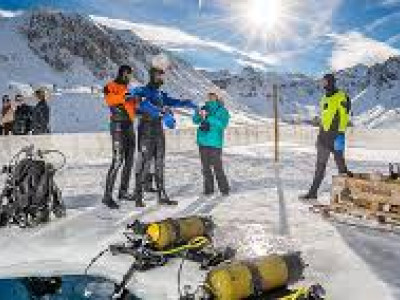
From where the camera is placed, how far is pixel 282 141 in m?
32.8

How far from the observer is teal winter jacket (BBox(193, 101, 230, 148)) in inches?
526

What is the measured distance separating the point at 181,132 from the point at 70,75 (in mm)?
68621

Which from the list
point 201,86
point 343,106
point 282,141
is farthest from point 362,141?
point 201,86

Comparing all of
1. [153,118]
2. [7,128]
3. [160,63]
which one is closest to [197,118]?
[153,118]

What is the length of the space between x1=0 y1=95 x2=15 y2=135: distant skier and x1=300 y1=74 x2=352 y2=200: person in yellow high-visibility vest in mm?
10486

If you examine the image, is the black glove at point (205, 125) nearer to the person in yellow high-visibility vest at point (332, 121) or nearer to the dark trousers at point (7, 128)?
the person in yellow high-visibility vest at point (332, 121)

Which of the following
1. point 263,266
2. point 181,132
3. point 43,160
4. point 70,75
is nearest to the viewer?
Result: point 263,266

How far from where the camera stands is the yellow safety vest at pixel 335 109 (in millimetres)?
12406

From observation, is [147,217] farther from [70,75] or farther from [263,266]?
[70,75]

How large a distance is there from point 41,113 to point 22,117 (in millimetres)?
1886

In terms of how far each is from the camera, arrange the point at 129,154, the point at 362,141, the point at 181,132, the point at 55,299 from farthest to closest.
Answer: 1. the point at 362,141
2. the point at 181,132
3. the point at 129,154
4. the point at 55,299

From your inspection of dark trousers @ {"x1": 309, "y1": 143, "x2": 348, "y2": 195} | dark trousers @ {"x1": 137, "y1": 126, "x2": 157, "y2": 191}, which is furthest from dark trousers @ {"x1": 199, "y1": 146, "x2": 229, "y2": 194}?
dark trousers @ {"x1": 309, "y1": 143, "x2": 348, "y2": 195}

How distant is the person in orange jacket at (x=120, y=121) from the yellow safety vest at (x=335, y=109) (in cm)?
311

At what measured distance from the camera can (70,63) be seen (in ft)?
331
